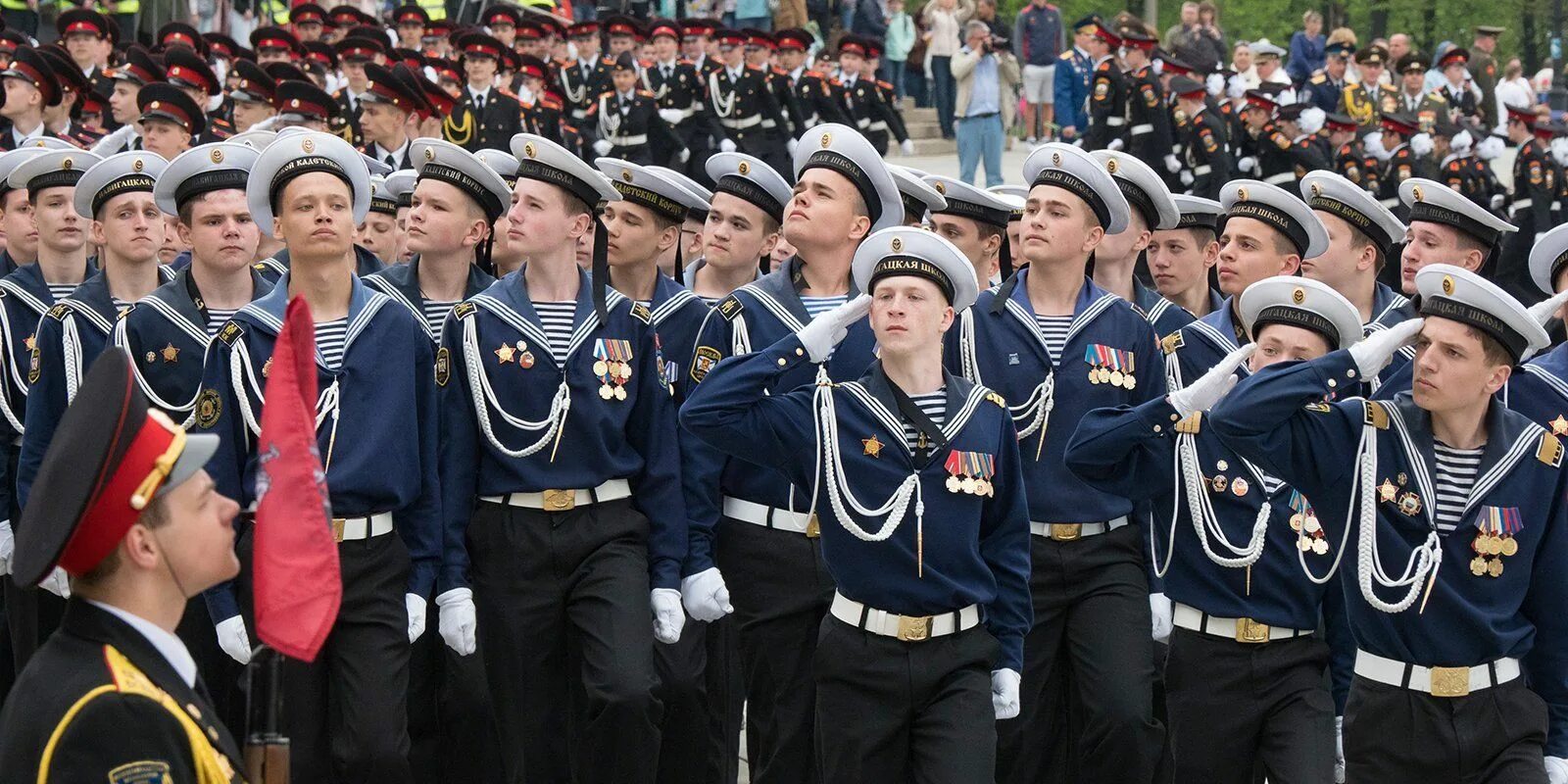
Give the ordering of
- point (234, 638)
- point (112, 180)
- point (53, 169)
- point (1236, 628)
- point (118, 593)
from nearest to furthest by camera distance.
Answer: point (118, 593) → point (234, 638) → point (1236, 628) → point (112, 180) → point (53, 169)

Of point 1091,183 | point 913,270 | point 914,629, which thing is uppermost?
point 1091,183

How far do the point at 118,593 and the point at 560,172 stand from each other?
3767 millimetres

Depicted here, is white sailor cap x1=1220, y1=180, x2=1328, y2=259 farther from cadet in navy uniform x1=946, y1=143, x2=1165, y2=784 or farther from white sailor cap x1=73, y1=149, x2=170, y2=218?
white sailor cap x1=73, y1=149, x2=170, y2=218

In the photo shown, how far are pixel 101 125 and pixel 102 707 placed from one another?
43.0ft

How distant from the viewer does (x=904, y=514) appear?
6082mm

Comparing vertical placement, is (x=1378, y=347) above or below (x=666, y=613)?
above

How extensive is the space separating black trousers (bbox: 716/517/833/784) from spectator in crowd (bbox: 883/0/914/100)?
24.0m

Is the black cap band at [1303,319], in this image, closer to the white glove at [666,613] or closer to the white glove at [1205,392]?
the white glove at [1205,392]

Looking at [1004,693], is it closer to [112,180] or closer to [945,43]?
[112,180]

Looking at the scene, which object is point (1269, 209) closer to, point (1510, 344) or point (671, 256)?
point (1510, 344)

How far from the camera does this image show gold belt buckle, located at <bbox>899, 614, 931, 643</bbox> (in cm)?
602

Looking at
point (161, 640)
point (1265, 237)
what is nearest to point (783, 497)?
point (1265, 237)

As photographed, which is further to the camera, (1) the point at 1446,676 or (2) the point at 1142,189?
(2) the point at 1142,189

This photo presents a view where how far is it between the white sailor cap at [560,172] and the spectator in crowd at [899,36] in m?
23.6
